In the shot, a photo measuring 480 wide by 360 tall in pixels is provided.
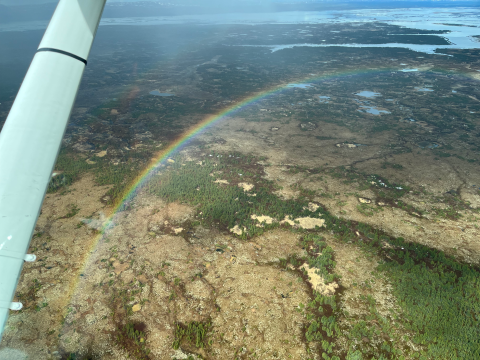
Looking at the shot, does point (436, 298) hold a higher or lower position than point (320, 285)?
lower

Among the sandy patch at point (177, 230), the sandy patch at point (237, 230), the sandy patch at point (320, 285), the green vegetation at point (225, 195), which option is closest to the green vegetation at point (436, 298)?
the sandy patch at point (320, 285)

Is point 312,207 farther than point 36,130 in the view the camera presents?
Yes

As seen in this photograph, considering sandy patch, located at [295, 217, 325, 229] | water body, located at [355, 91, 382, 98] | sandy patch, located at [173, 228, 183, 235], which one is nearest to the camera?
sandy patch, located at [173, 228, 183, 235]

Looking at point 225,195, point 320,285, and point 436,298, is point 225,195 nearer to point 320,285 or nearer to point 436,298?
point 320,285

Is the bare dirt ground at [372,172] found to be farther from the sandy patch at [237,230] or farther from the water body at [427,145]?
the sandy patch at [237,230]

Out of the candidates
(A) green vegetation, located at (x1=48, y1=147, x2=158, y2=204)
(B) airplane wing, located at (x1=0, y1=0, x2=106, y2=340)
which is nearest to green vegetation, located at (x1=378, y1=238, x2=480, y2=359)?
(B) airplane wing, located at (x1=0, y1=0, x2=106, y2=340)

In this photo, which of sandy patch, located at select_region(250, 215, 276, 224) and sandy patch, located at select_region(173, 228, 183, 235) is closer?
sandy patch, located at select_region(173, 228, 183, 235)

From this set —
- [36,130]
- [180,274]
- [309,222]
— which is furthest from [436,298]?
[36,130]

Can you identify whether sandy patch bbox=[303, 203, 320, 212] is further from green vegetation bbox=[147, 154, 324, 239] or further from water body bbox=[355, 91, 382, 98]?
water body bbox=[355, 91, 382, 98]

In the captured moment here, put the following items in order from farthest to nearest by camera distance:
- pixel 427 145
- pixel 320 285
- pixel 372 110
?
pixel 372 110
pixel 427 145
pixel 320 285
